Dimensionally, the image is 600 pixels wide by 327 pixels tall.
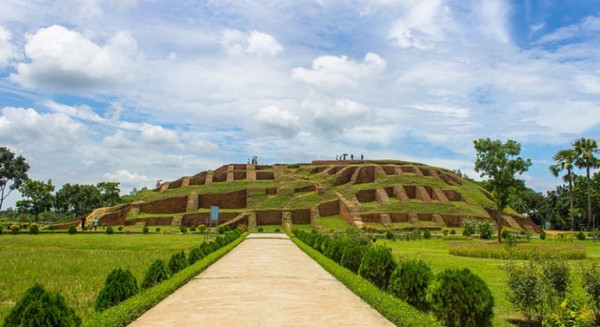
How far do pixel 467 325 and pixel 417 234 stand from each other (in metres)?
25.1

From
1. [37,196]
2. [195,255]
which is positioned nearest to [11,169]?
[37,196]

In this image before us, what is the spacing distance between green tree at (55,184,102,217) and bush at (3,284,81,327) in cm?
6637

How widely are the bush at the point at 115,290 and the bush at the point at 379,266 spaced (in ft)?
14.8

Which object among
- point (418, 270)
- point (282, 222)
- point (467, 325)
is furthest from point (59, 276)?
point (282, 222)

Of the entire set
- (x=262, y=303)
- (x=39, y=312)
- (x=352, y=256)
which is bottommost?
(x=262, y=303)

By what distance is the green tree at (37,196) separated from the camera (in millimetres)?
58953

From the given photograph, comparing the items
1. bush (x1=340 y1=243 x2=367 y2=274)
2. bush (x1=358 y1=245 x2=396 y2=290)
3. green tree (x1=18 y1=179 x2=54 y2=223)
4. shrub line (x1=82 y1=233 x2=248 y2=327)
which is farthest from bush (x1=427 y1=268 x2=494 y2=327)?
green tree (x1=18 y1=179 x2=54 y2=223)

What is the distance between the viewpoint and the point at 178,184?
57.5 m

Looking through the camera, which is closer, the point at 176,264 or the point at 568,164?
the point at 176,264

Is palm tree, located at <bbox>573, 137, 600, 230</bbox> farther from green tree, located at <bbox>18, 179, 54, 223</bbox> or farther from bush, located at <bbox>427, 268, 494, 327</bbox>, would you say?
green tree, located at <bbox>18, 179, 54, 223</bbox>

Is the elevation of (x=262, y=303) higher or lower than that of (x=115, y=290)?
lower

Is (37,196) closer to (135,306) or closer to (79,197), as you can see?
(79,197)

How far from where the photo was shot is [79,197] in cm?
6594

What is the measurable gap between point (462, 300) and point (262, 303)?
310 centimetres
